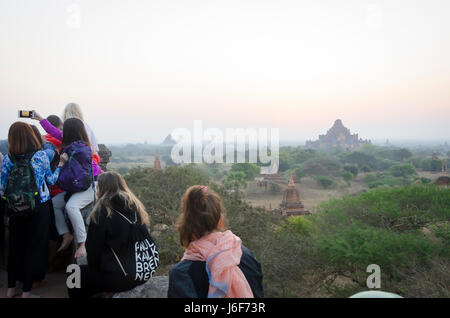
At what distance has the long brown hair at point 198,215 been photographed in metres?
2.38

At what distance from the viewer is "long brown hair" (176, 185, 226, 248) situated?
7.80ft

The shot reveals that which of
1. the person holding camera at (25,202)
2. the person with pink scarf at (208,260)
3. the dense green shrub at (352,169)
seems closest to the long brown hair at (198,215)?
the person with pink scarf at (208,260)

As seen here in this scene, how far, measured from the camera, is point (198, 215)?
238cm

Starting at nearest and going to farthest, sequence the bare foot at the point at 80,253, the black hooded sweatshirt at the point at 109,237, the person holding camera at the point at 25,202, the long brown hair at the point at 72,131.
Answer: the black hooded sweatshirt at the point at 109,237
the person holding camera at the point at 25,202
the bare foot at the point at 80,253
the long brown hair at the point at 72,131

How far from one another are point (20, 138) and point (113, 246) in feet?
4.72

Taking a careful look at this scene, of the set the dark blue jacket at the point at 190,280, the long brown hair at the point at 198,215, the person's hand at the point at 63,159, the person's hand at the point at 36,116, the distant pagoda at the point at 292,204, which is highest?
the person's hand at the point at 36,116

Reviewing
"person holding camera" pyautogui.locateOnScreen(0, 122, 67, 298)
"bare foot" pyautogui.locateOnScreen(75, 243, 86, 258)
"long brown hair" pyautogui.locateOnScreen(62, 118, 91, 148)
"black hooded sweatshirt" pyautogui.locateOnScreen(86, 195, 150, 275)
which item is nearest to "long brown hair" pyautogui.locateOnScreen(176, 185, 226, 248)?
"black hooded sweatshirt" pyautogui.locateOnScreen(86, 195, 150, 275)

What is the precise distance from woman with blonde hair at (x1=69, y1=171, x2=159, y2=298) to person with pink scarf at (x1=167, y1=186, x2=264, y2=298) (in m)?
0.72

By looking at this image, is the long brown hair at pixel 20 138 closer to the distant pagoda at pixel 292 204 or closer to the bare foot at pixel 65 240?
the bare foot at pixel 65 240

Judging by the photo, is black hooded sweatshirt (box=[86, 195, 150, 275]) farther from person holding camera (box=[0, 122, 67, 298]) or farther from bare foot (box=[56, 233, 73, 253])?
bare foot (box=[56, 233, 73, 253])

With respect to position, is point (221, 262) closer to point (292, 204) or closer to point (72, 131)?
point (72, 131)

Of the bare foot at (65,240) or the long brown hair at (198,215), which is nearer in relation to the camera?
the long brown hair at (198,215)

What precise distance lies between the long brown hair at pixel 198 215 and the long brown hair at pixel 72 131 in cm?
189
